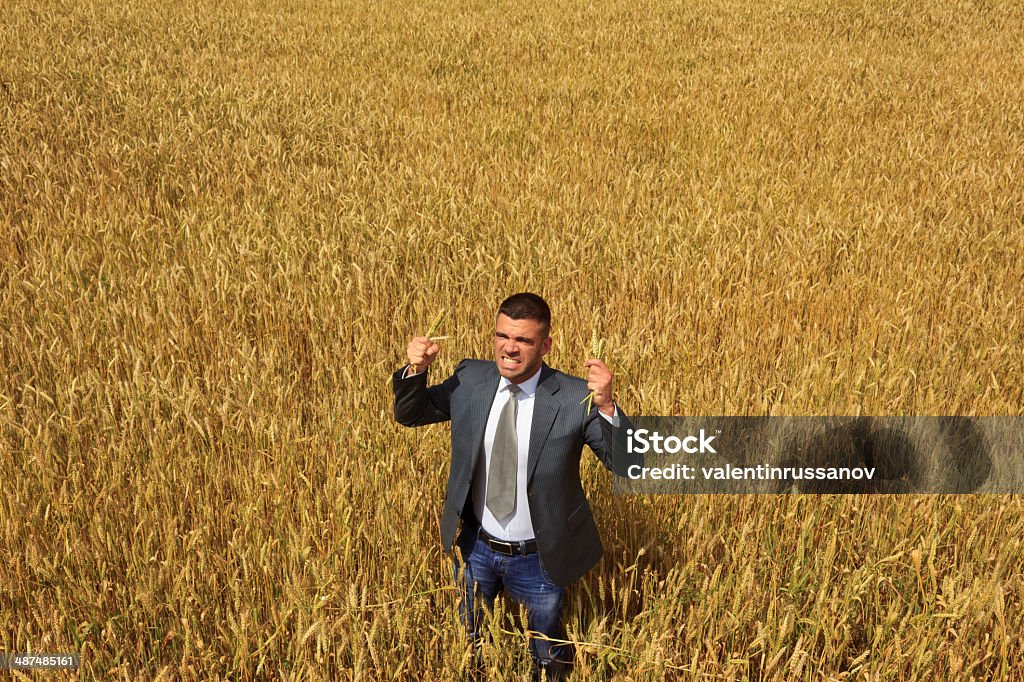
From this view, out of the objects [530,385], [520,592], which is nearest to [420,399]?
[530,385]

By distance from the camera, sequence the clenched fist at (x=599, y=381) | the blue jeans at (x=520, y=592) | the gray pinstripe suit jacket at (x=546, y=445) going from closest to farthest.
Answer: the clenched fist at (x=599, y=381) → the gray pinstripe suit jacket at (x=546, y=445) → the blue jeans at (x=520, y=592)

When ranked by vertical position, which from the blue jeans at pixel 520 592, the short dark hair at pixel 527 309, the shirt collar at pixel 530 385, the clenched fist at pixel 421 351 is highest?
the short dark hair at pixel 527 309

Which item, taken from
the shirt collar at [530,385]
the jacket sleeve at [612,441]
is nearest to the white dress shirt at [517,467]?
the shirt collar at [530,385]

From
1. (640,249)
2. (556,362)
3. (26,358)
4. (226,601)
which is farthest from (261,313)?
(640,249)

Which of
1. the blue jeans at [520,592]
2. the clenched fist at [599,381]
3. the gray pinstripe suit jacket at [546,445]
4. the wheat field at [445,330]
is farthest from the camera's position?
the wheat field at [445,330]

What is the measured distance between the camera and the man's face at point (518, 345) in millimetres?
1432

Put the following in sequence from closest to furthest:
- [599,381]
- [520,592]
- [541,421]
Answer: [599,381] < [541,421] < [520,592]

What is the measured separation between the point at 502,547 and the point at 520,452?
222 millimetres

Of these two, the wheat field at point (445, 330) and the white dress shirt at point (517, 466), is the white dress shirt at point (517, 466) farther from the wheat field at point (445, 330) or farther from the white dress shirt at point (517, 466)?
the wheat field at point (445, 330)

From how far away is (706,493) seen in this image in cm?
207

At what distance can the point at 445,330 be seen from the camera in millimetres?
3156

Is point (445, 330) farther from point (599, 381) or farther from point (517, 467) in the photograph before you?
point (599, 381)

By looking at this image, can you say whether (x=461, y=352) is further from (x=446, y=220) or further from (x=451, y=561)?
(x=446, y=220)

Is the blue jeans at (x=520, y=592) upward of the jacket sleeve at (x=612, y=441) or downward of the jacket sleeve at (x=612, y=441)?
downward
